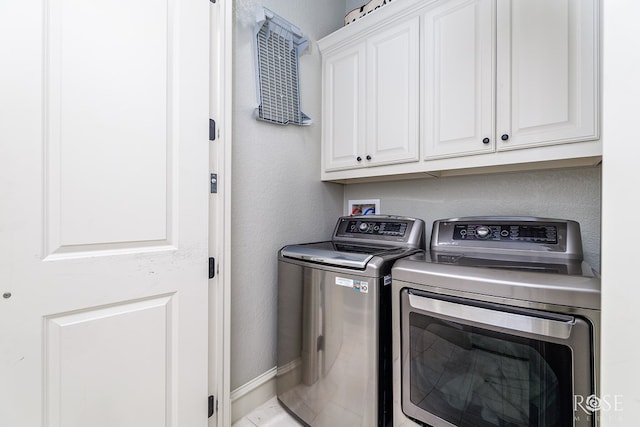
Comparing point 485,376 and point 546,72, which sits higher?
point 546,72

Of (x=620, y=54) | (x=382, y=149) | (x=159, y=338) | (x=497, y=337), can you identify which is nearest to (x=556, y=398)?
(x=497, y=337)

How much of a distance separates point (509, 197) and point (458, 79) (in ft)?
2.26

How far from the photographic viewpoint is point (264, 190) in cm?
162

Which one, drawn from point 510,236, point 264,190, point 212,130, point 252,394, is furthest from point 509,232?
point 252,394

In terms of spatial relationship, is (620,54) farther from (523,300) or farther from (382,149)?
(382,149)

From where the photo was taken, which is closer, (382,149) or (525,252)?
(525,252)

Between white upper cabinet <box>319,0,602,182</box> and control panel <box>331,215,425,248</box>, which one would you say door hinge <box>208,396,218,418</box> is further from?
white upper cabinet <box>319,0,602,182</box>

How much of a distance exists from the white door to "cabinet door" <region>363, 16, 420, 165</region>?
923mm

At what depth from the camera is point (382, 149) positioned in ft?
5.29

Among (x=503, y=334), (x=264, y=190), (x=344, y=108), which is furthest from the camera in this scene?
(x=344, y=108)

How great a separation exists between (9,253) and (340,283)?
3.75ft

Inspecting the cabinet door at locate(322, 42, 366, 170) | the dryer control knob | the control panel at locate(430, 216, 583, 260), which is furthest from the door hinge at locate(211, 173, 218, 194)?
the dryer control knob

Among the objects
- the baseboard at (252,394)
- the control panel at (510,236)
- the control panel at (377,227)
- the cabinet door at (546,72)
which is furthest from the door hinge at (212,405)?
the cabinet door at (546,72)

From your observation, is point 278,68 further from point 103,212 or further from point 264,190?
point 103,212
